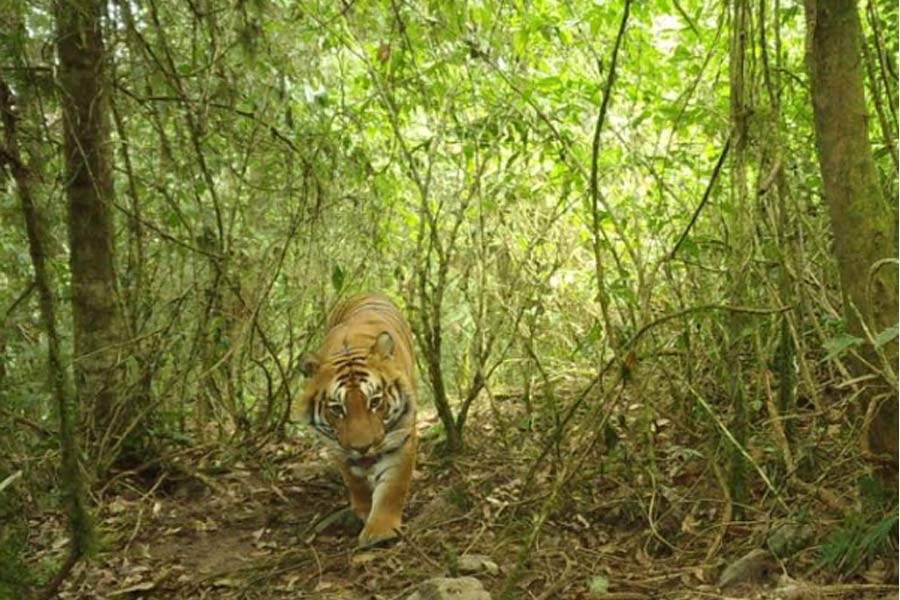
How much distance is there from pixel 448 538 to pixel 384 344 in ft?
3.92

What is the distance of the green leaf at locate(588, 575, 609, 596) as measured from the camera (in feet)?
12.5

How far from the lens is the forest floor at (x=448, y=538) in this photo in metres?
3.91

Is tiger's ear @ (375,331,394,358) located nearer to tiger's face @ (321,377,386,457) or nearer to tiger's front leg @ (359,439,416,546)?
tiger's face @ (321,377,386,457)

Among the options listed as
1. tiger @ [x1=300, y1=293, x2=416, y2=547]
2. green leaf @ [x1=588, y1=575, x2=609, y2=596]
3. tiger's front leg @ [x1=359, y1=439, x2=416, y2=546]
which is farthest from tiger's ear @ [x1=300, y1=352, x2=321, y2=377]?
green leaf @ [x1=588, y1=575, x2=609, y2=596]

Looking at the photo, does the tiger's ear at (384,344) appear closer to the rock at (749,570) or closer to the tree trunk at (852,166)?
the rock at (749,570)

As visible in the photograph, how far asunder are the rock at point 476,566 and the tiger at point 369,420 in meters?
0.83

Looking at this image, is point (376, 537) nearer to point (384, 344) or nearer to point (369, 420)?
point (369, 420)

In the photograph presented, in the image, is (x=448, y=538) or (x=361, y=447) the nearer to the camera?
(x=448, y=538)

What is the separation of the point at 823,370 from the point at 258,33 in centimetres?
380

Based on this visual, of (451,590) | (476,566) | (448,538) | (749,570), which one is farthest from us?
(448,538)

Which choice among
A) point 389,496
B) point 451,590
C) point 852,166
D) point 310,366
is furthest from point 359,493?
point 852,166

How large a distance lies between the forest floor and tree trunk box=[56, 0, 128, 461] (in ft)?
1.68

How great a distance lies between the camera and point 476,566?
426 centimetres

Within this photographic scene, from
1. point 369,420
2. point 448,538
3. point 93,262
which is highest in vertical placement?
point 93,262
